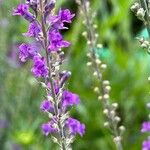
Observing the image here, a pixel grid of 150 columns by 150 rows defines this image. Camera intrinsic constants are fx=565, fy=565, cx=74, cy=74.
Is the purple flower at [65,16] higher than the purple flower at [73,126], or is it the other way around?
the purple flower at [65,16]

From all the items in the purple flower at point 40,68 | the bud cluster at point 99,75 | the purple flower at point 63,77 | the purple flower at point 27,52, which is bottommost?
the purple flower at point 40,68

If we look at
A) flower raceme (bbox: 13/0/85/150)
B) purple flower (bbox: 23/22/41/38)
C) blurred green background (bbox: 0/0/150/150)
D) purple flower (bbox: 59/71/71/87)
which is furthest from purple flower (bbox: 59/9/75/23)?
blurred green background (bbox: 0/0/150/150)

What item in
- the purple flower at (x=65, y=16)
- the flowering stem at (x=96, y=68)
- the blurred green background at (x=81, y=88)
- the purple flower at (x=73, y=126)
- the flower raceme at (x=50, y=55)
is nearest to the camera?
the flower raceme at (x=50, y=55)

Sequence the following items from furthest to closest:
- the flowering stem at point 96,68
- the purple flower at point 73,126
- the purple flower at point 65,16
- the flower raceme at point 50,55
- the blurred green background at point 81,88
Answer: the blurred green background at point 81,88, the flowering stem at point 96,68, the purple flower at point 73,126, the purple flower at point 65,16, the flower raceme at point 50,55

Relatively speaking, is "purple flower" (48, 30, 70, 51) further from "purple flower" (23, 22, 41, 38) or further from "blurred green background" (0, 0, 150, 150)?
"blurred green background" (0, 0, 150, 150)

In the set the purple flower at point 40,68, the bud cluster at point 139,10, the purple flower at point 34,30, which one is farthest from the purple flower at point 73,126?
the bud cluster at point 139,10

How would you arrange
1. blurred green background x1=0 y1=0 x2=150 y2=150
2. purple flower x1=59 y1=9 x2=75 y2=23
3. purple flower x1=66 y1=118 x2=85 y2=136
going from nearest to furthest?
purple flower x1=59 y1=9 x2=75 y2=23 → purple flower x1=66 y1=118 x2=85 y2=136 → blurred green background x1=0 y1=0 x2=150 y2=150

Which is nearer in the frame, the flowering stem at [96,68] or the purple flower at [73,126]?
the purple flower at [73,126]

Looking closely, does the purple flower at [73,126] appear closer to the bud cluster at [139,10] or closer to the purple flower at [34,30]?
the purple flower at [34,30]

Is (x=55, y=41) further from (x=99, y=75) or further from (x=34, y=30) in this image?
(x=99, y=75)

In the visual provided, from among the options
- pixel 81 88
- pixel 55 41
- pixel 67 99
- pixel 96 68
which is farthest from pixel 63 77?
pixel 81 88
